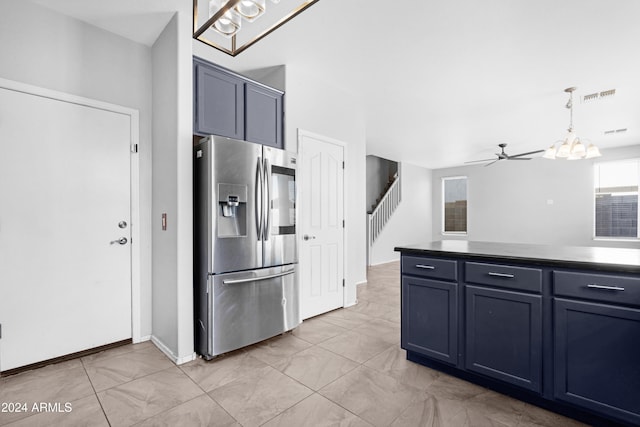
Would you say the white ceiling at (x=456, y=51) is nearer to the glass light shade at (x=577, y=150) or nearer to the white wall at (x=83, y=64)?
the white wall at (x=83, y=64)

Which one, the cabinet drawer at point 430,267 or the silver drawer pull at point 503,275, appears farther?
the cabinet drawer at point 430,267

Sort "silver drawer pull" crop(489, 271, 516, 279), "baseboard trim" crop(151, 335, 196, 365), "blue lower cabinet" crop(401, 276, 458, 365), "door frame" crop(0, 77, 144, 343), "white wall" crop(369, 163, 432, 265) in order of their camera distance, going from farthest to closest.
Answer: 1. "white wall" crop(369, 163, 432, 265)
2. "door frame" crop(0, 77, 144, 343)
3. "baseboard trim" crop(151, 335, 196, 365)
4. "blue lower cabinet" crop(401, 276, 458, 365)
5. "silver drawer pull" crop(489, 271, 516, 279)

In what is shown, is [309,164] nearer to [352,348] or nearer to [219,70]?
[219,70]

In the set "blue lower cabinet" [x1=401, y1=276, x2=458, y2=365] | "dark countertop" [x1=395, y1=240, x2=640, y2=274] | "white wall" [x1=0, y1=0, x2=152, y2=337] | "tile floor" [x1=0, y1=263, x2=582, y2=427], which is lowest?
"tile floor" [x1=0, y1=263, x2=582, y2=427]

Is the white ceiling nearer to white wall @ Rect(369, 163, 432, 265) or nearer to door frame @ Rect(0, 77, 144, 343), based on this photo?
door frame @ Rect(0, 77, 144, 343)

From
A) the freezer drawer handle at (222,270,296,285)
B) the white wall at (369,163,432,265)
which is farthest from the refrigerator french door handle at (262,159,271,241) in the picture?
the white wall at (369,163,432,265)

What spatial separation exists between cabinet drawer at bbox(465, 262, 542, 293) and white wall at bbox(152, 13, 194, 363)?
7.16ft

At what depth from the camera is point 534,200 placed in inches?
321

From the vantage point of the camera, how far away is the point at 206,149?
8.06 feet

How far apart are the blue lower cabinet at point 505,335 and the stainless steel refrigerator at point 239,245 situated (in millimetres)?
1626

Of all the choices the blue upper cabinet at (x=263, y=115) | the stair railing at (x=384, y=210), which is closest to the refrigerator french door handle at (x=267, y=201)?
the blue upper cabinet at (x=263, y=115)

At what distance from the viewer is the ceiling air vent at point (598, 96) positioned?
3954 mm

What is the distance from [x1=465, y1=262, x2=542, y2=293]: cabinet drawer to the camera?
181 cm

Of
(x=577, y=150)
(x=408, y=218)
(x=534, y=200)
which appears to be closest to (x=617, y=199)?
(x=534, y=200)
